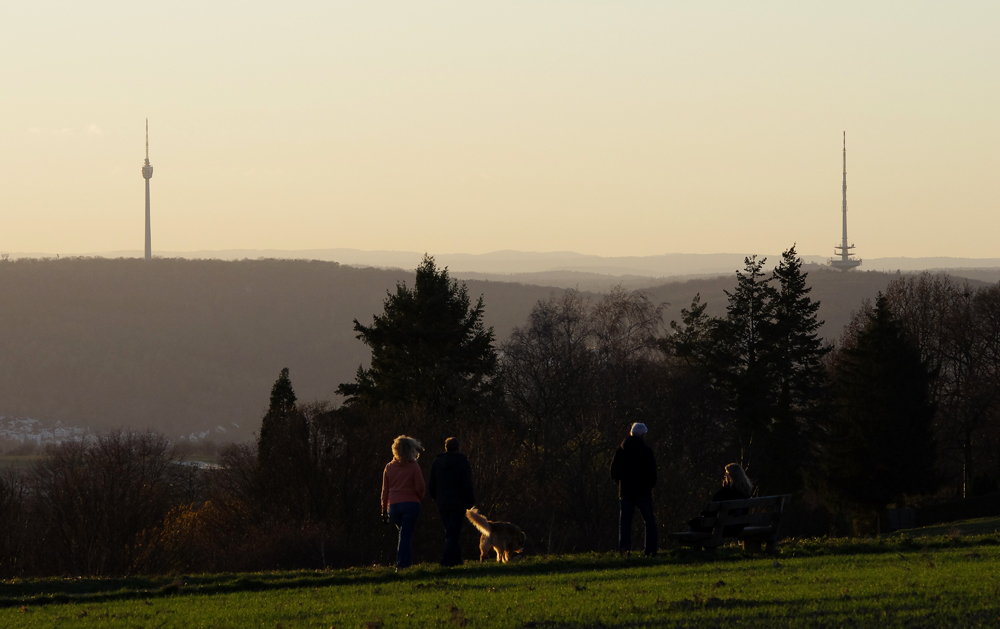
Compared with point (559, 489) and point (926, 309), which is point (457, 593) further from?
point (926, 309)

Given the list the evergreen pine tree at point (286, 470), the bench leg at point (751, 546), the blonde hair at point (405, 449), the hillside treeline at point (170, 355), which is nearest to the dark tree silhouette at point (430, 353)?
the evergreen pine tree at point (286, 470)

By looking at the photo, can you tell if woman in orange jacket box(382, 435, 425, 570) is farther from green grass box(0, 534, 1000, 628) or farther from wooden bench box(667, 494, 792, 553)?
wooden bench box(667, 494, 792, 553)

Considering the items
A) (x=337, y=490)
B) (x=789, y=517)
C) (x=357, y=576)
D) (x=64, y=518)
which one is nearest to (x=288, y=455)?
(x=337, y=490)

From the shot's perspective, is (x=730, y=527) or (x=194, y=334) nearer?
(x=730, y=527)

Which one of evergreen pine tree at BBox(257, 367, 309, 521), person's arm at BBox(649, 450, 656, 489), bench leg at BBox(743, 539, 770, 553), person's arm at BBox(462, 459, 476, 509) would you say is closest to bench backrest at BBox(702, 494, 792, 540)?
bench leg at BBox(743, 539, 770, 553)

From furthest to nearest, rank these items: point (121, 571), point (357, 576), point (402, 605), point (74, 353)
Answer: point (74, 353)
point (121, 571)
point (357, 576)
point (402, 605)

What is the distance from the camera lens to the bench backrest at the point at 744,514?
14.6 m

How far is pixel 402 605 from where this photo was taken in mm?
11367

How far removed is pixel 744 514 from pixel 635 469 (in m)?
1.56

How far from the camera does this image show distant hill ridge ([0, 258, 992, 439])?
554 feet

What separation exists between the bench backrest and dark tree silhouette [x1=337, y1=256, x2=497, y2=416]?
109 feet

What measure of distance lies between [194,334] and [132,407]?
2384 cm

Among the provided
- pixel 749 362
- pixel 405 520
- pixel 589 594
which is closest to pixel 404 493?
pixel 405 520

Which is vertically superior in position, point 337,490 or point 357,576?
point 357,576
